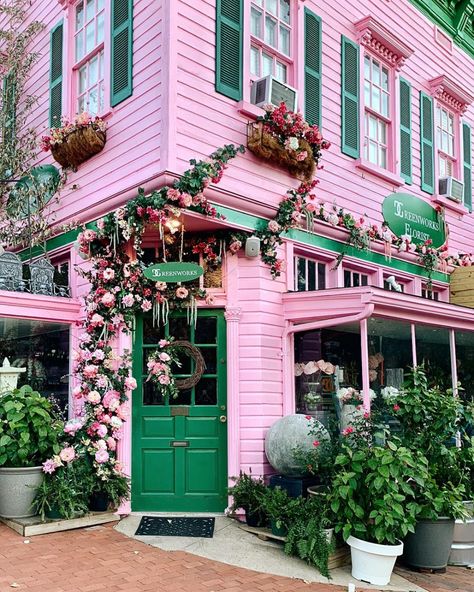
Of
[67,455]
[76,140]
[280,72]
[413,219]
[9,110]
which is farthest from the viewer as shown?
[413,219]

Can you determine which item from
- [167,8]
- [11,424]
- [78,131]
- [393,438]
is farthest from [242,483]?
[167,8]

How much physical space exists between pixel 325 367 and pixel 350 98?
Answer: 162 inches

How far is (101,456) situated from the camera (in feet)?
21.5

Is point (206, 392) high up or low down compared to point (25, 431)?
up

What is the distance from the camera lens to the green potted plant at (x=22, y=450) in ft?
20.7

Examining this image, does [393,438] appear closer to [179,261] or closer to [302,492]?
[302,492]

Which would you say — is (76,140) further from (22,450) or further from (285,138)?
(22,450)

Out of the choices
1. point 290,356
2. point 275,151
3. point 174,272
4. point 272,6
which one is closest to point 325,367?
point 290,356

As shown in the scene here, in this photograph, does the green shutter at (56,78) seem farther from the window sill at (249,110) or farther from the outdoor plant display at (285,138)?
the outdoor plant display at (285,138)

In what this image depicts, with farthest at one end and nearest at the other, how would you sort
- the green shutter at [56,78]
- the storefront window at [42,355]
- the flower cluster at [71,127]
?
the green shutter at [56,78] < the storefront window at [42,355] < the flower cluster at [71,127]

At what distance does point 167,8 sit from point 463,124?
7.10 meters

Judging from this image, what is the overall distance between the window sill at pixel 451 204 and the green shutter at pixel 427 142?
20 cm

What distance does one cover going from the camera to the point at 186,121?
22.2 ft

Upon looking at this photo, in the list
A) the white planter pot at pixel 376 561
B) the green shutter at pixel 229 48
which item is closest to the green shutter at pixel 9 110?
the green shutter at pixel 229 48
